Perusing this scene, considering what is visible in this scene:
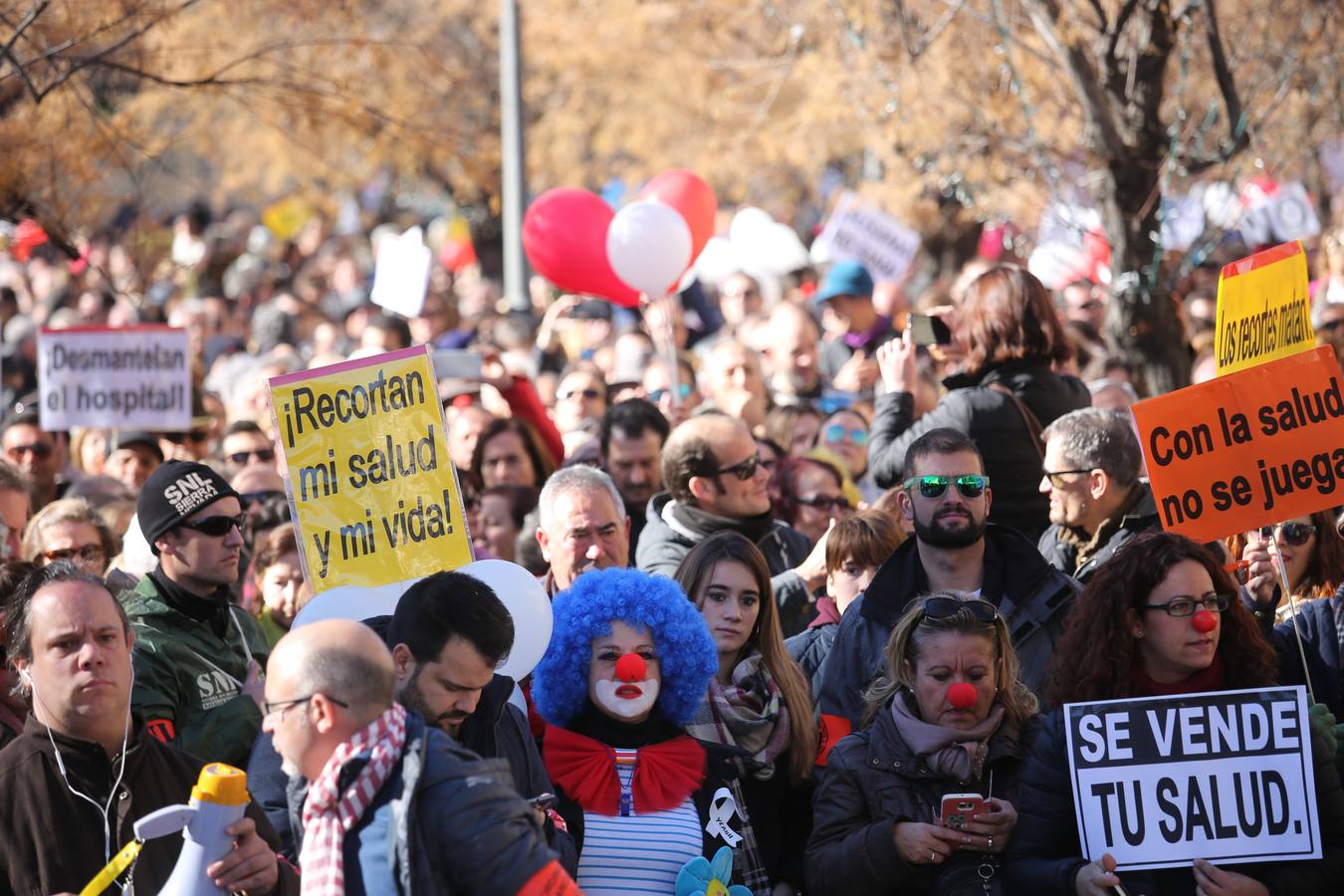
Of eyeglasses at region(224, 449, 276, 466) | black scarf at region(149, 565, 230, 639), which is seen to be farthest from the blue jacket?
eyeglasses at region(224, 449, 276, 466)

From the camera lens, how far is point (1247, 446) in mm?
6371

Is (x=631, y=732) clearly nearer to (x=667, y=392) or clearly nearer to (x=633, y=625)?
(x=633, y=625)

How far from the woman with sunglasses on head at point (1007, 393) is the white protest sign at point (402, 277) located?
138 inches

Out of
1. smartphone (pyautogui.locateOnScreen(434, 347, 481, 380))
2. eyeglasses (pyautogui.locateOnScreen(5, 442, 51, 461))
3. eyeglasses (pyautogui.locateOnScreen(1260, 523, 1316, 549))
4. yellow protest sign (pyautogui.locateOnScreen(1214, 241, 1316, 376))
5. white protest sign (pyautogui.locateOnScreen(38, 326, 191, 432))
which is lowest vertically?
eyeglasses (pyautogui.locateOnScreen(1260, 523, 1316, 549))

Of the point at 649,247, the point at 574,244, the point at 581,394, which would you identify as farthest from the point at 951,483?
the point at 574,244

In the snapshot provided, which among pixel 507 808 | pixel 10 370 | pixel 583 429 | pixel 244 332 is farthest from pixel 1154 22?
pixel 244 332

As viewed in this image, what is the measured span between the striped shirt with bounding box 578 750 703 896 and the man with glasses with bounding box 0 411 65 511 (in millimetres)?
5358

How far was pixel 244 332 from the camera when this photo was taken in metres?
19.0

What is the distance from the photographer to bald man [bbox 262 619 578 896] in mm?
3787

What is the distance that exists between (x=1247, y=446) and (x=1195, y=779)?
1.77 metres

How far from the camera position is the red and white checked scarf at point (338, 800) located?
3.79 m

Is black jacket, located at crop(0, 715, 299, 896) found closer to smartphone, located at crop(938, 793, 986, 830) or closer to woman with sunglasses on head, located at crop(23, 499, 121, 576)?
smartphone, located at crop(938, 793, 986, 830)

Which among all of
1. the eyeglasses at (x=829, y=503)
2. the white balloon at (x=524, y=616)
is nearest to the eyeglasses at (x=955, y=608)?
the white balloon at (x=524, y=616)

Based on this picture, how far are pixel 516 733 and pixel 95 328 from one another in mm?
6636
